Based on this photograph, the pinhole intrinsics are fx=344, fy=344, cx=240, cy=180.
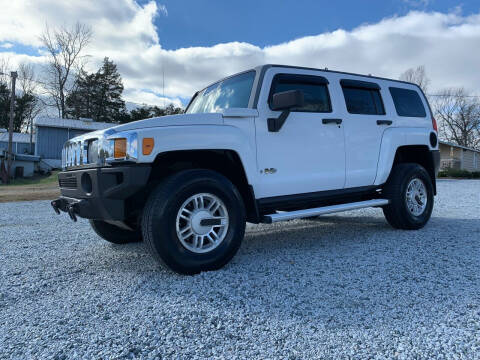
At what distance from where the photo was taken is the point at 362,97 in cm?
449

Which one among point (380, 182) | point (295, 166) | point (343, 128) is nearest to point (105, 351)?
point (295, 166)

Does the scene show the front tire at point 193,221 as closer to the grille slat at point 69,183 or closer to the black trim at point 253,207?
the black trim at point 253,207

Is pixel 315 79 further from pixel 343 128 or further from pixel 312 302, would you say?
pixel 312 302

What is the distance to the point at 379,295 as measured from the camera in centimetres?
249

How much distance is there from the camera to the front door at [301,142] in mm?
3516

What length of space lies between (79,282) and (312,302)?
1930 mm

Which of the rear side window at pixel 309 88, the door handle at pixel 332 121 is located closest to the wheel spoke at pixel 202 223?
the rear side window at pixel 309 88

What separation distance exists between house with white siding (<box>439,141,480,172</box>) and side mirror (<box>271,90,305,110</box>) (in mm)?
31125

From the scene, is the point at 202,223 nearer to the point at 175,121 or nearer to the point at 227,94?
the point at 175,121

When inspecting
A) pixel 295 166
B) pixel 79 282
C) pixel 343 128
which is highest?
pixel 343 128

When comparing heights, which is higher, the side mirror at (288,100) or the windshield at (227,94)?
the windshield at (227,94)

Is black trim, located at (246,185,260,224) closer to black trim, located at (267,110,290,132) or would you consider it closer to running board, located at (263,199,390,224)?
running board, located at (263,199,390,224)

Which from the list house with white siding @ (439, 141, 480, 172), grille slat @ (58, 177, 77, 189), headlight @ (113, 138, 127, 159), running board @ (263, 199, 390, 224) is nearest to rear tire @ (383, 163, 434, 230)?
running board @ (263, 199, 390, 224)

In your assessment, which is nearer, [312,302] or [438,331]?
[438,331]
